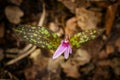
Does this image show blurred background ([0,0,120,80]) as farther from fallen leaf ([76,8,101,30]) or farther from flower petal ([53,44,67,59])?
flower petal ([53,44,67,59])

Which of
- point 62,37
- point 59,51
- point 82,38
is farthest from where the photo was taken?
point 62,37

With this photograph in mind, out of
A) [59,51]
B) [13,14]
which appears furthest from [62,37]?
[59,51]

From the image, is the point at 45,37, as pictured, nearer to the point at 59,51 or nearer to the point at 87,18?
the point at 59,51

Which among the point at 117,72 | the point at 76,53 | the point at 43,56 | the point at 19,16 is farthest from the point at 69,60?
the point at 19,16

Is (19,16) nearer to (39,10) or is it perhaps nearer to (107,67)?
(39,10)

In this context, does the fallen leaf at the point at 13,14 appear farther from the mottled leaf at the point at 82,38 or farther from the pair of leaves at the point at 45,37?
the mottled leaf at the point at 82,38

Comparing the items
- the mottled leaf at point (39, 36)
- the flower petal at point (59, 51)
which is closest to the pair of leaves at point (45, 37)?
the mottled leaf at point (39, 36)
